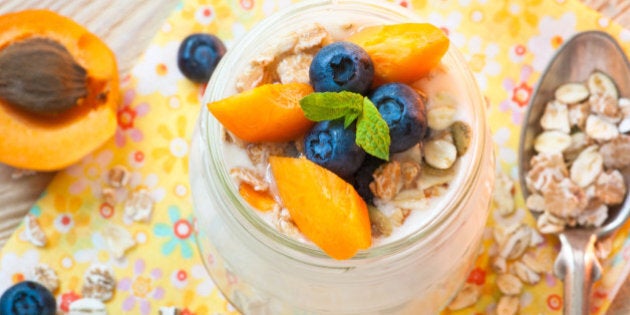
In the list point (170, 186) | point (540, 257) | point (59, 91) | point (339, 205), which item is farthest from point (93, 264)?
point (540, 257)

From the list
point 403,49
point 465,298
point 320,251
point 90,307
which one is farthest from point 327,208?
point 90,307

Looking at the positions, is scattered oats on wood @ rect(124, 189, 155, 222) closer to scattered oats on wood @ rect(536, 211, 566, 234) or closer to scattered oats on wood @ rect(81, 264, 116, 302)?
scattered oats on wood @ rect(81, 264, 116, 302)

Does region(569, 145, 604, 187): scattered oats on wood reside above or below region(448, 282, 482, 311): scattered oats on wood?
above

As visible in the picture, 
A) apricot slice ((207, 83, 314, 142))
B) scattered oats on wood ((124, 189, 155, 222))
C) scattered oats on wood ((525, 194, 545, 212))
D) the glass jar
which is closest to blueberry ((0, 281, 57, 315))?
scattered oats on wood ((124, 189, 155, 222))

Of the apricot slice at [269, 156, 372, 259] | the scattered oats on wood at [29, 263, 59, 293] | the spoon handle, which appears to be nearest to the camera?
the apricot slice at [269, 156, 372, 259]

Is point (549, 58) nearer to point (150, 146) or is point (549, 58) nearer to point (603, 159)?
point (603, 159)

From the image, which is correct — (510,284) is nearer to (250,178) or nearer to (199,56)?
(250,178)

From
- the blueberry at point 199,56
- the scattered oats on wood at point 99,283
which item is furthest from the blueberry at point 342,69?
the scattered oats on wood at point 99,283
